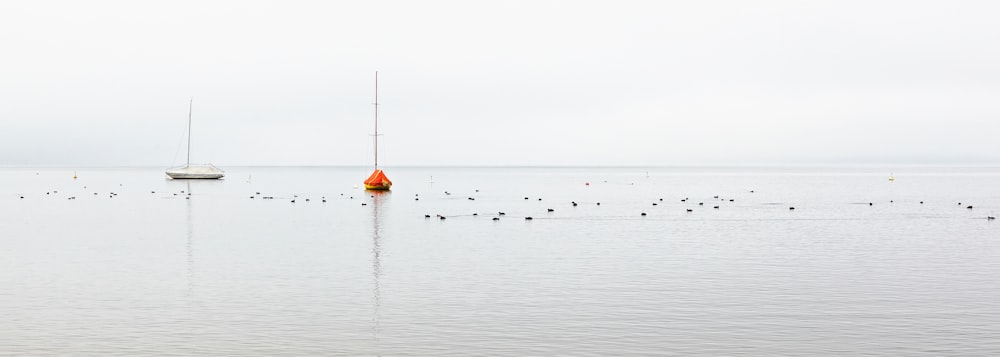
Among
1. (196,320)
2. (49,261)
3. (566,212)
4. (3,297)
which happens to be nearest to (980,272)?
(196,320)

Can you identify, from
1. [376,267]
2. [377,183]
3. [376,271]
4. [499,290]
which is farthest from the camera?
[377,183]

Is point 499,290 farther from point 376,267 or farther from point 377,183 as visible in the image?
point 377,183

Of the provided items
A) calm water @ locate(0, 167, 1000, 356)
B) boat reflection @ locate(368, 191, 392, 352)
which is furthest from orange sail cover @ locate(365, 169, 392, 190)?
calm water @ locate(0, 167, 1000, 356)

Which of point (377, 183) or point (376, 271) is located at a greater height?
point (377, 183)

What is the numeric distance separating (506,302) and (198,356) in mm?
13062

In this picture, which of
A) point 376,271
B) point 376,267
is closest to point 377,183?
point 376,267

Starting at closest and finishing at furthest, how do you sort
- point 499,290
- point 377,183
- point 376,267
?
point 499,290
point 376,267
point 377,183

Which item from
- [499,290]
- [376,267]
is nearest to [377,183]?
[376,267]

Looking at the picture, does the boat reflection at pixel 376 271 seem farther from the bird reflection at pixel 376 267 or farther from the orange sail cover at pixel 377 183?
the orange sail cover at pixel 377 183

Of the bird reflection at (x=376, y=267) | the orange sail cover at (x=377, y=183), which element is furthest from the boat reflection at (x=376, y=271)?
the orange sail cover at (x=377, y=183)

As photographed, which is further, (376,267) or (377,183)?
(377,183)

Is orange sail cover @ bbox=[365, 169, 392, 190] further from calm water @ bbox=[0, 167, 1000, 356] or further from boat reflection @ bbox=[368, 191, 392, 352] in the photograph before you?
calm water @ bbox=[0, 167, 1000, 356]

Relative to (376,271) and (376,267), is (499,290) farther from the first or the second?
(376,267)

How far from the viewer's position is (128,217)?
94375mm
